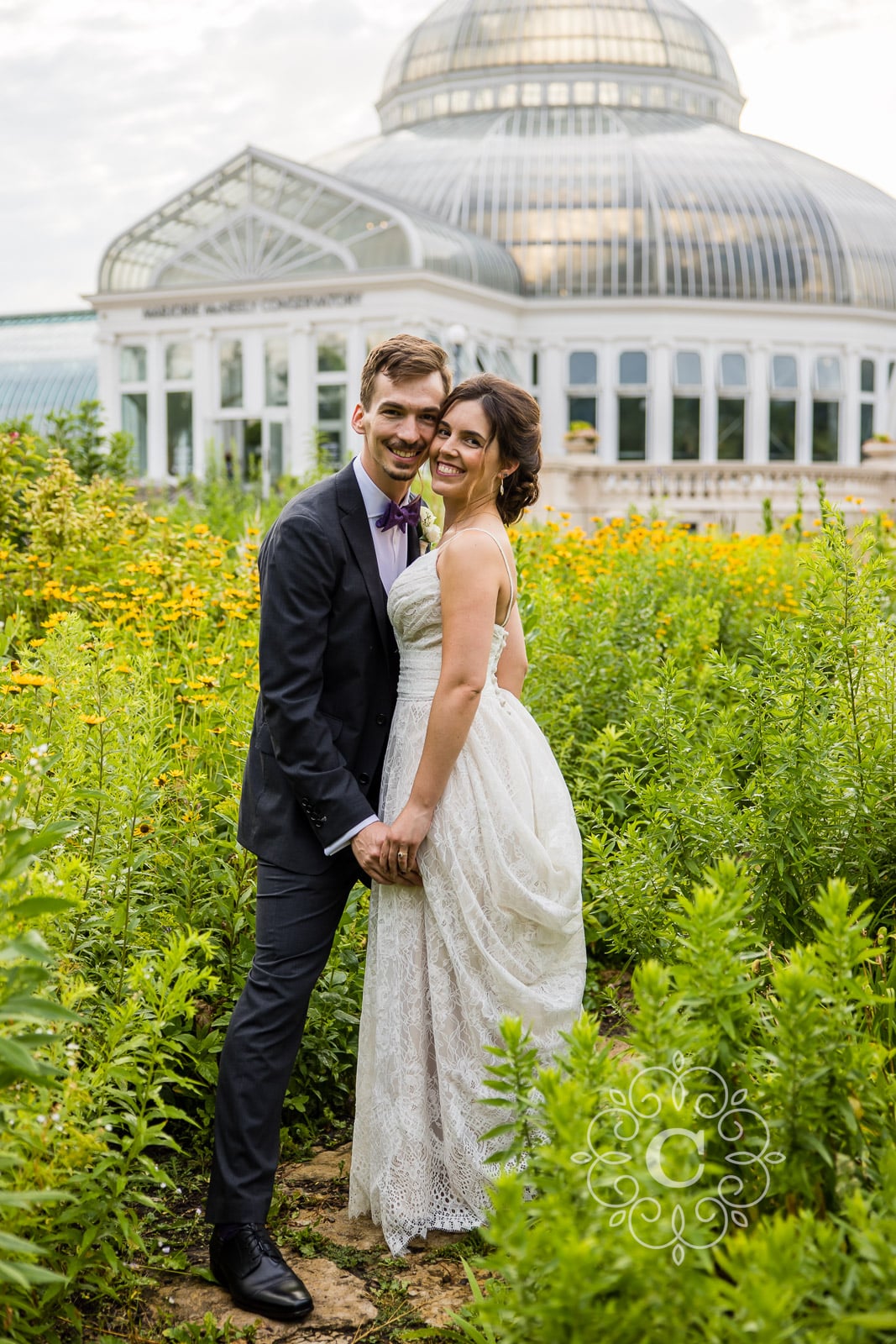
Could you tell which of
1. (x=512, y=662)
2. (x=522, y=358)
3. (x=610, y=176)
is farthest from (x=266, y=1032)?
(x=610, y=176)

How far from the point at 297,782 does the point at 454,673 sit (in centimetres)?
45

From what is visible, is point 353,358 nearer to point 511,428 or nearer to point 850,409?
point 850,409

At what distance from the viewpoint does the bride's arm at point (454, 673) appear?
3209mm

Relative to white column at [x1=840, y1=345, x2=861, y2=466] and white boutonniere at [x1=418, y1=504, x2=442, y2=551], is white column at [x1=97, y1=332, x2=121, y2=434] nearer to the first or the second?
white column at [x1=840, y1=345, x2=861, y2=466]

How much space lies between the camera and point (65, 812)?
3547mm

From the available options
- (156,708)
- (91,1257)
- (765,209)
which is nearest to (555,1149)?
(91,1257)

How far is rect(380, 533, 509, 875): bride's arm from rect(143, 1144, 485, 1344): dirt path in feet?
3.06

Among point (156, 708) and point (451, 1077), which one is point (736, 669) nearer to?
point (451, 1077)

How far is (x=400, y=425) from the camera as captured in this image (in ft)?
10.9

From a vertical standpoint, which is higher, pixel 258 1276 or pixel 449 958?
pixel 449 958

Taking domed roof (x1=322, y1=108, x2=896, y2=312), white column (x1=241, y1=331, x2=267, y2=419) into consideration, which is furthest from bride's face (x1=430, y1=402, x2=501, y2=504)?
domed roof (x1=322, y1=108, x2=896, y2=312)

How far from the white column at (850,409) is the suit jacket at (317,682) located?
118ft

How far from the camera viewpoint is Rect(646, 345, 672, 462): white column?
35.2 metres

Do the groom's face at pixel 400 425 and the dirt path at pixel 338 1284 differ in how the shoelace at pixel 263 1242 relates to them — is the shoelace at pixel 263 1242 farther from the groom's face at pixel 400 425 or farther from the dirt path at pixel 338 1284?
the groom's face at pixel 400 425
